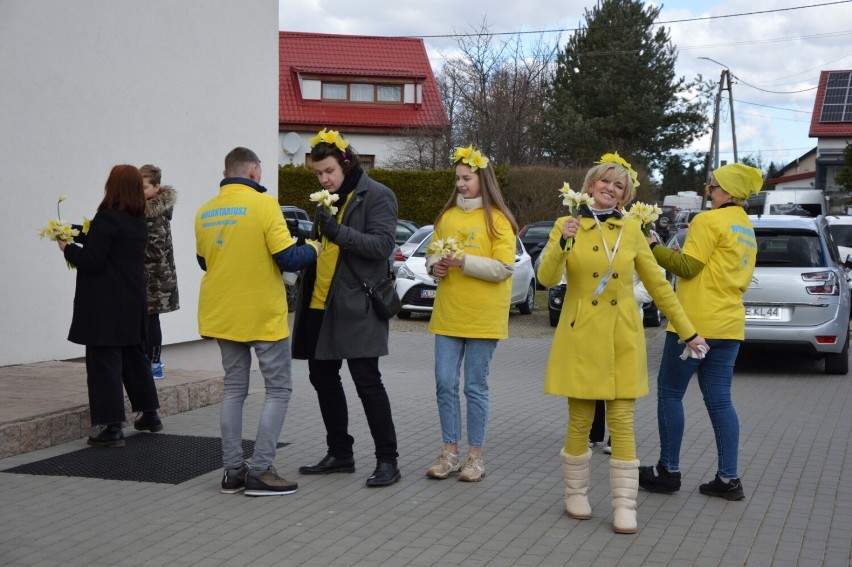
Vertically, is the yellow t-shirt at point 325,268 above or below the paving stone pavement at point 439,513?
above

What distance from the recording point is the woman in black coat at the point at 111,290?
725cm

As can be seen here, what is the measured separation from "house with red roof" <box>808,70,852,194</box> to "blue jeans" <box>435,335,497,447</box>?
56109 mm

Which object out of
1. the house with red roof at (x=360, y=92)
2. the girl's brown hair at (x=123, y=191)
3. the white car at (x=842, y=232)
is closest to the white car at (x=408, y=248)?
the white car at (x=842, y=232)

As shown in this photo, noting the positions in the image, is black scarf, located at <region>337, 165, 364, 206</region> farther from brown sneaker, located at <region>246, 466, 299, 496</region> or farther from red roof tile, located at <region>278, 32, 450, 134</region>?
red roof tile, located at <region>278, 32, 450, 134</region>

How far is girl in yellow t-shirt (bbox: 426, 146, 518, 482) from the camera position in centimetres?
663

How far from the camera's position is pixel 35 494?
20.6 feet

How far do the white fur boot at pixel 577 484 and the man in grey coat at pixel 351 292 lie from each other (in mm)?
1191

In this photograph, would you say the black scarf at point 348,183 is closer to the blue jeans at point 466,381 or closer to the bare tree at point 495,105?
the blue jeans at point 466,381

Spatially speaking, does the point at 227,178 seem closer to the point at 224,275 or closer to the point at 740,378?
the point at 224,275

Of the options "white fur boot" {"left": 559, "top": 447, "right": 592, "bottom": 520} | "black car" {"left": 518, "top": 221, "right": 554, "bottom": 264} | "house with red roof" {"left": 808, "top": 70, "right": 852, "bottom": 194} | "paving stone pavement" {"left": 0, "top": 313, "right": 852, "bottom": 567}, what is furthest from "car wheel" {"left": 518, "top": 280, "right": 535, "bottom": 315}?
"house with red roof" {"left": 808, "top": 70, "right": 852, "bottom": 194}

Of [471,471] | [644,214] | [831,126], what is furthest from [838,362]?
[831,126]

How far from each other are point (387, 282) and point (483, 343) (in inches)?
27.1

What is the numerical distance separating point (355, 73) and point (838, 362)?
37.9 metres

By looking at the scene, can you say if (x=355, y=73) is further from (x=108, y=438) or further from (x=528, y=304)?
(x=108, y=438)
